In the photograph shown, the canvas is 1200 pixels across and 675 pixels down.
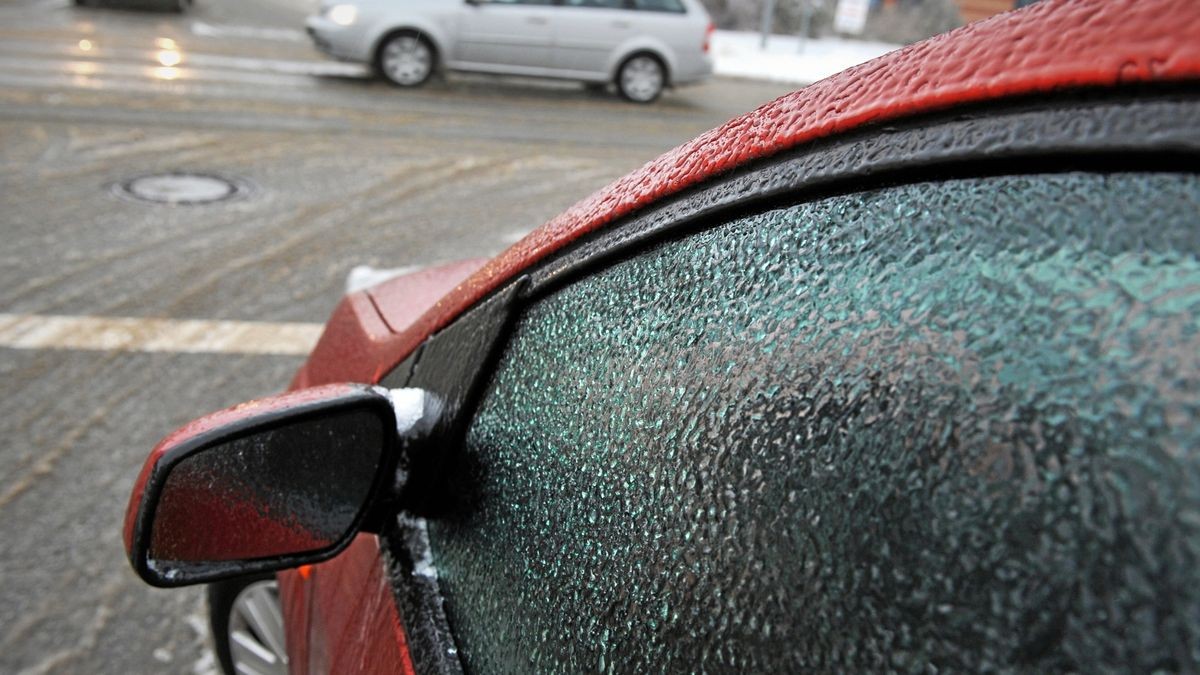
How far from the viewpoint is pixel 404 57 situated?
11.8 metres

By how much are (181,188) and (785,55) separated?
13.6 metres

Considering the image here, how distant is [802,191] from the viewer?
914 millimetres

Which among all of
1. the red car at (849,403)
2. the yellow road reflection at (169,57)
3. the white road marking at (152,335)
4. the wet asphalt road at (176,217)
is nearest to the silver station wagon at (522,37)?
the wet asphalt road at (176,217)

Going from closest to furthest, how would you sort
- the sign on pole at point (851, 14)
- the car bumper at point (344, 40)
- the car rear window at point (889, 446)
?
the car rear window at point (889, 446) → the car bumper at point (344, 40) → the sign on pole at point (851, 14)

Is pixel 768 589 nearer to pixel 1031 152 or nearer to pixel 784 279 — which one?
pixel 784 279

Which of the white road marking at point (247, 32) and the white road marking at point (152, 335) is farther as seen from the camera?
the white road marking at point (247, 32)

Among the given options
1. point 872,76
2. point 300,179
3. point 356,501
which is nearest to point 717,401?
point 872,76

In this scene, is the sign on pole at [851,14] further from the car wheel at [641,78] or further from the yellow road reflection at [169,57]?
the yellow road reflection at [169,57]

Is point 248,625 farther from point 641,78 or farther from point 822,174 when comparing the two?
point 641,78

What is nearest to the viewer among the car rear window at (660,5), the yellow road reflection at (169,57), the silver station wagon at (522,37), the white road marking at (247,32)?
the yellow road reflection at (169,57)

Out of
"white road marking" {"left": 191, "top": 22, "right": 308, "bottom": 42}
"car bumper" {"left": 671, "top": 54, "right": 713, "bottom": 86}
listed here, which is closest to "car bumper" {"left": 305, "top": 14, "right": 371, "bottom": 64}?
"white road marking" {"left": 191, "top": 22, "right": 308, "bottom": 42}

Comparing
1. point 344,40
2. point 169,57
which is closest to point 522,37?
point 344,40

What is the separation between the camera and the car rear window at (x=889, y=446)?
598mm

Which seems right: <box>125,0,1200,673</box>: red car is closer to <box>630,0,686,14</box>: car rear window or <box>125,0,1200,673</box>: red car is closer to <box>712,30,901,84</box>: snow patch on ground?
<box>630,0,686,14</box>: car rear window
